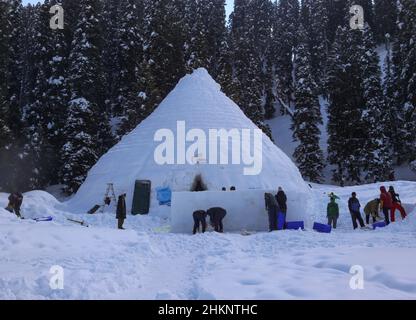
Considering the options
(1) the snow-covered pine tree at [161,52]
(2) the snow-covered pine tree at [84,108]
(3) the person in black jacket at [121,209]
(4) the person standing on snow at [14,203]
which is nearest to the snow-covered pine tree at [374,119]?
(1) the snow-covered pine tree at [161,52]

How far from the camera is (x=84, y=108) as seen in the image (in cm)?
3122

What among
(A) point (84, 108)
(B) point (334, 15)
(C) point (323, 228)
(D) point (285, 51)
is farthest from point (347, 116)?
(B) point (334, 15)

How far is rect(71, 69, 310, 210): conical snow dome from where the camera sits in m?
19.1

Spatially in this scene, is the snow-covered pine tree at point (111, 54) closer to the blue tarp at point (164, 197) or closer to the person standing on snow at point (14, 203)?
the blue tarp at point (164, 197)

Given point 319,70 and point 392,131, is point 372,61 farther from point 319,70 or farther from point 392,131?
point 319,70

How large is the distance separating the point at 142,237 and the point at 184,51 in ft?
106

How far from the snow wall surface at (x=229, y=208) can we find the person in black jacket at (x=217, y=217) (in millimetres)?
785

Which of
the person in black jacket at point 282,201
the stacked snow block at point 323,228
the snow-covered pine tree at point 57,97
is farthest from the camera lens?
the snow-covered pine tree at point 57,97

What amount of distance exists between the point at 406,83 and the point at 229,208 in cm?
2341

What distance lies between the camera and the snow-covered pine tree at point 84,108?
29956mm

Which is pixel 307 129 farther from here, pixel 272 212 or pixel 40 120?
pixel 272 212

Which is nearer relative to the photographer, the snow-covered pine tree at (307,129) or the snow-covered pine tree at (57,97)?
the snow-covered pine tree at (57,97)

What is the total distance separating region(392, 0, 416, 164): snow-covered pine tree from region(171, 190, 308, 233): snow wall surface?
59.7 feet
